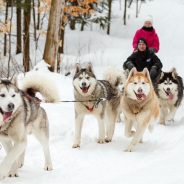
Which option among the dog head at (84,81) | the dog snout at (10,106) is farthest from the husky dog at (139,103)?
the dog snout at (10,106)

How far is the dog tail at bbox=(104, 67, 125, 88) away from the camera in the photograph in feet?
22.3

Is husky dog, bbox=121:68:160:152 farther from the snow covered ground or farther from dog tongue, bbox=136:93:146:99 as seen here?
the snow covered ground

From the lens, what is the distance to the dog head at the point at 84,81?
6.12m

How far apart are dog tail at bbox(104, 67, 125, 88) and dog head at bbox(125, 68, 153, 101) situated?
2.28 feet

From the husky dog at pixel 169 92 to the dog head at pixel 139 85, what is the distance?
2.05m

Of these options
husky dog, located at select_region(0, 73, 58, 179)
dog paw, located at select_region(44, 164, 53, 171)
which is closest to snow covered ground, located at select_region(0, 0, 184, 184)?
dog paw, located at select_region(44, 164, 53, 171)

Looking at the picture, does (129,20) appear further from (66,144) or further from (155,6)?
(66,144)

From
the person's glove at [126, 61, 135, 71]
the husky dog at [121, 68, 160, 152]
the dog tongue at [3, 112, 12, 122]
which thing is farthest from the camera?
the person's glove at [126, 61, 135, 71]

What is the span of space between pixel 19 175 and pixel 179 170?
1731 millimetres

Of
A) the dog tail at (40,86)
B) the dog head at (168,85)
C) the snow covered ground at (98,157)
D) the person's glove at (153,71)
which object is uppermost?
the dog tail at (40,86)

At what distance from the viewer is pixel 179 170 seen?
400 cm

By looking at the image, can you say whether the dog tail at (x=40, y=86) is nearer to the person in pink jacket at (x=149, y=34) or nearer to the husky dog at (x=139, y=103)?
the husky dog at (x=139, y=103)

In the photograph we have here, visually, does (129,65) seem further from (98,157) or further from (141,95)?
(98,157)

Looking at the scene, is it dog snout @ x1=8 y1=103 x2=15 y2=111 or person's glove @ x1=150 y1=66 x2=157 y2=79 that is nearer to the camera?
dog snout @ x1=8 y1=103 x2=15 y2=111
